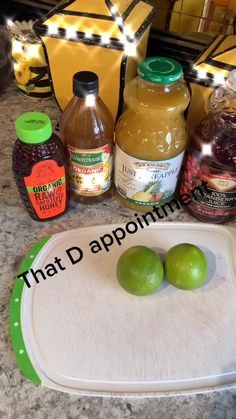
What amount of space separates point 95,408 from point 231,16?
79 cm

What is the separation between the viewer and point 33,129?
0.62m

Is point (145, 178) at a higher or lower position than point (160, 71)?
lower

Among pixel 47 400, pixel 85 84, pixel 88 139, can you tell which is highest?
pixel 85 84

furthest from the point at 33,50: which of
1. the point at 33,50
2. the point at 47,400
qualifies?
the point at 47,400

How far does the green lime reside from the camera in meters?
0.62

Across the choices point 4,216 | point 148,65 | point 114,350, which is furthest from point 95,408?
point 148,65

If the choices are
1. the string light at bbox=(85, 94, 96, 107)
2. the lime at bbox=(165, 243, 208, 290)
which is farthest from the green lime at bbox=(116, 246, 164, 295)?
the string light at bbox=(85, 94, 96, 107)

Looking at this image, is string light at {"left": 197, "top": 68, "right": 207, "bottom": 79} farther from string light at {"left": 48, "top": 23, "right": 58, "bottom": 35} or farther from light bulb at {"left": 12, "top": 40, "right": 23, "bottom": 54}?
light bulb at {"left": 12, "top": 40, "right": 23, "bottom": 54}

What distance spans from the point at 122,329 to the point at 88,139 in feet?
1.09

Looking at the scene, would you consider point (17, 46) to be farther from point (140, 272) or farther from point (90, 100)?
point (140, 272)

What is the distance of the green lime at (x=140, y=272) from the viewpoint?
24.2 inches

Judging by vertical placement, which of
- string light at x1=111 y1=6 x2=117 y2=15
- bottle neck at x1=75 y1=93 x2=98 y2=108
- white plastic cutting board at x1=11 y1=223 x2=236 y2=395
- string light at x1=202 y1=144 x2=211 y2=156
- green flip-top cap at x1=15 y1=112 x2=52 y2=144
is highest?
string light at x1=111 y1=6 x2=117 y2=15

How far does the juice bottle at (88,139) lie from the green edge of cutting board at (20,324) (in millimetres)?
161

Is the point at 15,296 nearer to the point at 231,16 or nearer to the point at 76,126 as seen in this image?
the point at 76,126
